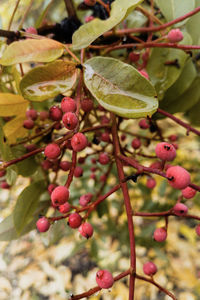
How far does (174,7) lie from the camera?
0.57m

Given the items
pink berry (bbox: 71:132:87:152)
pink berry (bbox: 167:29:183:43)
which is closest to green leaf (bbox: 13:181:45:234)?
pink berry (bbox: 71:132:87:152)

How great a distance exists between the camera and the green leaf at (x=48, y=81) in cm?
35

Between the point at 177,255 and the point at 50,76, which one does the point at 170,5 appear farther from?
the point at 177,255

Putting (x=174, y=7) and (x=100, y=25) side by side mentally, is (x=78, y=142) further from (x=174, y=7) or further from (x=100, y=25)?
(x=174, y=7)

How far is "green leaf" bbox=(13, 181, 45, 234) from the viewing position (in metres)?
0.52

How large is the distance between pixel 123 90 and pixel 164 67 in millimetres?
242

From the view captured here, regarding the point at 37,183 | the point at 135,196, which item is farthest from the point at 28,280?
the point at 37,183

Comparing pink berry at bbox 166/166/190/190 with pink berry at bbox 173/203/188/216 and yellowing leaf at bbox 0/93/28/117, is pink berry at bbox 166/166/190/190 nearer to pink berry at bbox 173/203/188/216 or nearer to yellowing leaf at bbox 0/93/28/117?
pink berry at bbox 173/203/188/216

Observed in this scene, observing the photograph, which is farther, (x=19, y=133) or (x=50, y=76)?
(x=19, y=133)

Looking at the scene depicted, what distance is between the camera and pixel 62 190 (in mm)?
365

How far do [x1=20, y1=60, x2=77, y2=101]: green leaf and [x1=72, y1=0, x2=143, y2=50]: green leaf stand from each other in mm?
35

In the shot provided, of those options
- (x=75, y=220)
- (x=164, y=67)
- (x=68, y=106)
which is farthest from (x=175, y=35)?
(x=75, y=220)

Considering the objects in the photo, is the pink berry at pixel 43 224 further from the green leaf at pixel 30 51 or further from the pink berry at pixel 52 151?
the green leaf at pixel 30 51

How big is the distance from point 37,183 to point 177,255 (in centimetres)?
193
